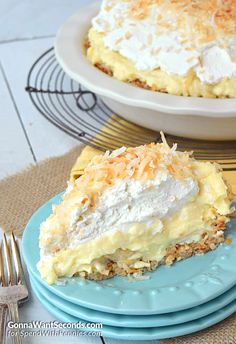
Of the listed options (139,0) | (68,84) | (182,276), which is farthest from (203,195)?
(68,84)

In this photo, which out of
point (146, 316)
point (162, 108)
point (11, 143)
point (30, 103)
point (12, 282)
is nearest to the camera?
point (146, 316)

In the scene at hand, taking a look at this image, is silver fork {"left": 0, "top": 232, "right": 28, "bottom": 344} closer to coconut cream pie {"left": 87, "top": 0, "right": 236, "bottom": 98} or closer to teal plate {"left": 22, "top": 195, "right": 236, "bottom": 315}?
teal plate {"left": 22, "top": 195, "right": 236, "bottom": 315}

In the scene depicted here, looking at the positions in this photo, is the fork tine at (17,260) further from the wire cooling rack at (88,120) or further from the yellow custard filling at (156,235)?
the wire cooling rack at (88,120)

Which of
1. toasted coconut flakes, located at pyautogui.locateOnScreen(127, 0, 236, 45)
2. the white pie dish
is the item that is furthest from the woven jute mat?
toasted coconut flakes, located at pyautogui.locateOnScreen(127, 0, 236, 45)

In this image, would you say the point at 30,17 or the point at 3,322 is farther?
the point at 30,17

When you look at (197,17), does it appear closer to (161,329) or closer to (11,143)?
(11,143)

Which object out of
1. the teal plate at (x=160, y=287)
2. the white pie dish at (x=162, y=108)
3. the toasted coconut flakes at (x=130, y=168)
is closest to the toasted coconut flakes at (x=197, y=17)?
the white pie dish at (x=162, y=108)

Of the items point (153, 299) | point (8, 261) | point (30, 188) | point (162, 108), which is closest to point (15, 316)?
→ point (8, 261)
